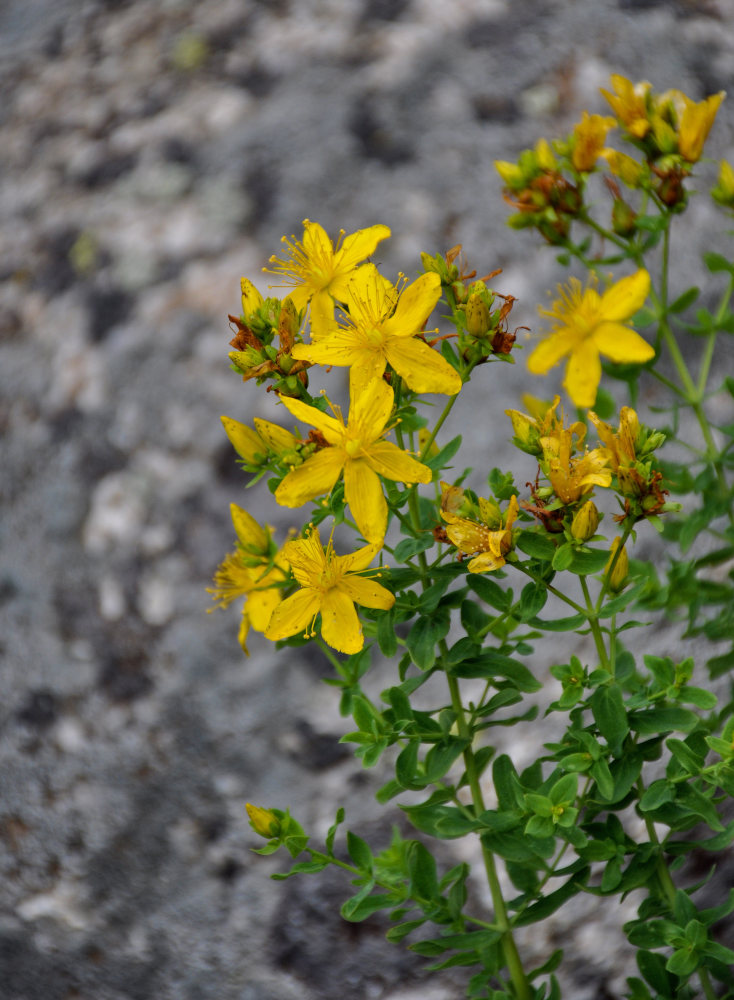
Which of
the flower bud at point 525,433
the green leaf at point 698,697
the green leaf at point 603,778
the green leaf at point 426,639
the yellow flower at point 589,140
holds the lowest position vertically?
the green leaf at point 603,778

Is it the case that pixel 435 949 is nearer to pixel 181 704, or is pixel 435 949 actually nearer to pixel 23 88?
pixel 181 704

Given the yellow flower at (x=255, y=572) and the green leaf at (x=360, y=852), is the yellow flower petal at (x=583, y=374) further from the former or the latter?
the green leaf at (x=360, y=852)

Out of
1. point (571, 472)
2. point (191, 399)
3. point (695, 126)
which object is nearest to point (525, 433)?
point (571, 472)

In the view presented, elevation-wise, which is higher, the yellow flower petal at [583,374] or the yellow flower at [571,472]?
the yellow flower at [571,472]

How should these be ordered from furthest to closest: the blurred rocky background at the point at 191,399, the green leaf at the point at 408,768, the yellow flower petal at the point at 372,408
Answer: the blurred rocky background at the point at 191,399 < the green leaf at the point at 408,768 < the yellow flower petal at the point at 372,408

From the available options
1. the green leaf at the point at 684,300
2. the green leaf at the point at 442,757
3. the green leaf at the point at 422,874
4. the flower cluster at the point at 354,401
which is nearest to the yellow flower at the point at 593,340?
the flower cluster at the point at 354,401

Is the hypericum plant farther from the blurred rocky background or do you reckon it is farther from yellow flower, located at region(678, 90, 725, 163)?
the blurred rocky background

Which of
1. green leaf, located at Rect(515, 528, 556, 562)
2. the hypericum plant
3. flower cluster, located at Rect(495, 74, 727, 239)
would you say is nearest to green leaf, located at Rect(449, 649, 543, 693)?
the hypericum plant
